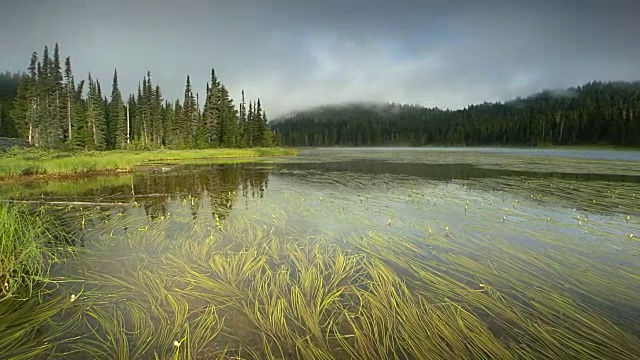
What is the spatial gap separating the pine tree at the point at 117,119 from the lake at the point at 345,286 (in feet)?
204

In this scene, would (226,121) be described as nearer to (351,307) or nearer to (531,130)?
(351,307)

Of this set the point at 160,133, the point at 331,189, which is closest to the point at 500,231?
the point at 331,189

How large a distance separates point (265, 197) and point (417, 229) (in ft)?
29.2

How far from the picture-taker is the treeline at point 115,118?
173ft

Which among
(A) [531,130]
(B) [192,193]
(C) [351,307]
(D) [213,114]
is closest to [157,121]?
(D) [213,114]

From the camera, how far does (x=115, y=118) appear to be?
68875mm

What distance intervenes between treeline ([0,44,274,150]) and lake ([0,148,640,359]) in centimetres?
5301

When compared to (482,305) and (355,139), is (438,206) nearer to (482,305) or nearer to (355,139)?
(482,305)

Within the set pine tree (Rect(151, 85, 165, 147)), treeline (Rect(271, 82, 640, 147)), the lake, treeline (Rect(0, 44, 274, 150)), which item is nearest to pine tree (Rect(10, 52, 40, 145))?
treeline (Rect(0, 44, 274, 150))

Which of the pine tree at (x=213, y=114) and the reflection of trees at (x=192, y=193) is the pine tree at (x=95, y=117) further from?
the reflection of trees at (x=192, y=193)

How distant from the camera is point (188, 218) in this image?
12.0m

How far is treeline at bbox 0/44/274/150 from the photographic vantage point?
173ft

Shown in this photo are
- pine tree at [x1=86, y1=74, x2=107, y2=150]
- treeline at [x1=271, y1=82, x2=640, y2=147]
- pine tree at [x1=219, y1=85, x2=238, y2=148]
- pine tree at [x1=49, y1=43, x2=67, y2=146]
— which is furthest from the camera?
treeline at [x1=271, y1=82, x2=640, y2=147]

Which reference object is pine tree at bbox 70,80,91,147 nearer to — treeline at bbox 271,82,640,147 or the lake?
the lake
